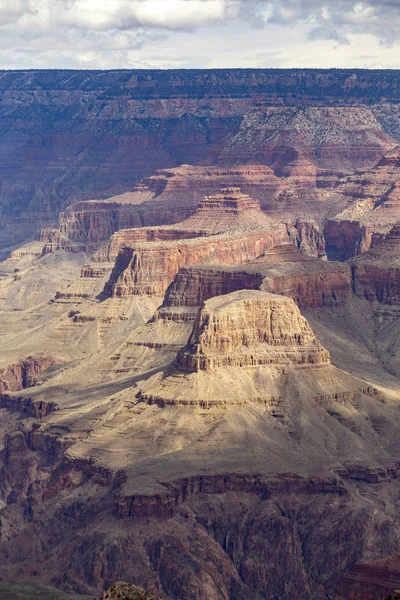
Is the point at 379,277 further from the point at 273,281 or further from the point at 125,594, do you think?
the point at 125,594

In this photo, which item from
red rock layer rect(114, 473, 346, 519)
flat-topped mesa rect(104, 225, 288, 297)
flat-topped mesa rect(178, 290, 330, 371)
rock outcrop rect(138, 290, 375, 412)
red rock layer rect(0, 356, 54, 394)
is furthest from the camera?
flat-topped mesa rect(104, 225, 288, 297)

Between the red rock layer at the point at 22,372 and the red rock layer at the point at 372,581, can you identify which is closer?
the red rock layer at the point at 372,581

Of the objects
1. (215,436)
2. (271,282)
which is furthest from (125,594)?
(271,282)

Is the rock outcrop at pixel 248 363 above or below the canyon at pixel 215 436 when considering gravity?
above

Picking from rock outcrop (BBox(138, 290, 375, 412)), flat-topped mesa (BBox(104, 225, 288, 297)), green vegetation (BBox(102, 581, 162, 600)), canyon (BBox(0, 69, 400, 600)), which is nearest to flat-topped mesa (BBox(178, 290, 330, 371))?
rock outcrop (BBox(138, 290, 375, 412))

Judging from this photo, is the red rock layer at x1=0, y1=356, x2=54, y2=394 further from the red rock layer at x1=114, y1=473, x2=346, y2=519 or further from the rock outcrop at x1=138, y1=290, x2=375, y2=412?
the red rock layer at x1=114, y1=473, x2=346, y2=519

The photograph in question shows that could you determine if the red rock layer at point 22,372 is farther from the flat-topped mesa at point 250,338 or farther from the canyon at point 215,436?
the flat-topped mesa at point 250,338

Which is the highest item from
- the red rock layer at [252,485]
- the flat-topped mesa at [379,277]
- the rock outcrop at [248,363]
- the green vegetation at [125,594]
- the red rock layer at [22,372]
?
the green vegetation at [125,594]

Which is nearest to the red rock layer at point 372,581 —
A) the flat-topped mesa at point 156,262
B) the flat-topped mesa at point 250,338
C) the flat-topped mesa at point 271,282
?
the flat-topped mesa at point 250,338
